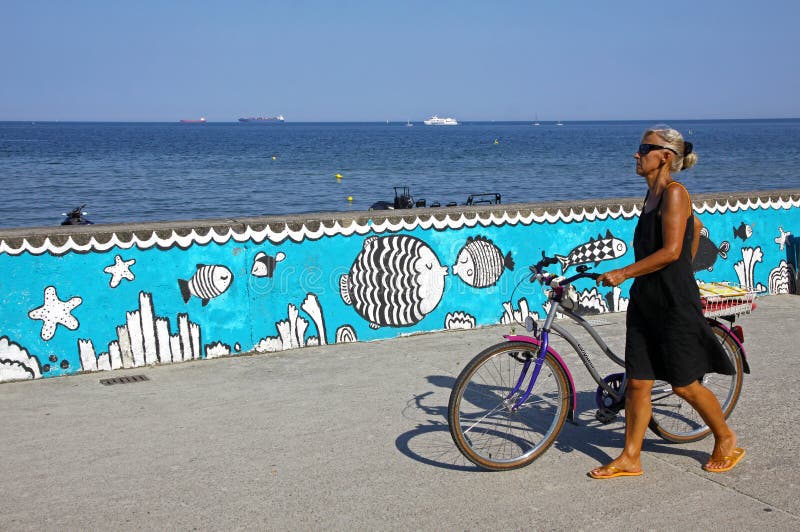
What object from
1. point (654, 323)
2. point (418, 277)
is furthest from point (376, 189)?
point (654, 323)

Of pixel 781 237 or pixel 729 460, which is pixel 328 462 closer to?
pixel 729 460

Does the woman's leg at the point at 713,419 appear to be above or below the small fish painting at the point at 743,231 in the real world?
below

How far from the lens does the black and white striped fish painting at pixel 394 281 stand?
7.06m

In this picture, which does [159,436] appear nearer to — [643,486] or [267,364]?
[267,364]

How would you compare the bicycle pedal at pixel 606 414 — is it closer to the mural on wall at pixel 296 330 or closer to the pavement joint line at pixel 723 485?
the pavement joint line at pixel 723 485

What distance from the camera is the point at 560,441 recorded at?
4770 mm

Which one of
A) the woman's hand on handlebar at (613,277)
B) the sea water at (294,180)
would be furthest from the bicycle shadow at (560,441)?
the sea water at (294,180)

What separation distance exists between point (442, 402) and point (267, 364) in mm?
1620

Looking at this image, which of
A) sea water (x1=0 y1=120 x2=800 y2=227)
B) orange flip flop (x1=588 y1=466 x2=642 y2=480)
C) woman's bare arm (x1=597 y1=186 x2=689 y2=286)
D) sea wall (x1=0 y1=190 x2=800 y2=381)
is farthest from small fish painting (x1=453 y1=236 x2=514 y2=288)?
sea water (x1=0 y1=120 x2=800 y2=227)

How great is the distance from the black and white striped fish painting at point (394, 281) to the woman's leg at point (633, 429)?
317 cm

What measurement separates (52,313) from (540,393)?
3555mm

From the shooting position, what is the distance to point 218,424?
5.10 m

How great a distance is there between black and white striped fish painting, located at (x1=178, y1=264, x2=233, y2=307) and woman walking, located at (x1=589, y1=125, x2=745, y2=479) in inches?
135

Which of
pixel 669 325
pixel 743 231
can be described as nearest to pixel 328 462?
pixel 669 325
